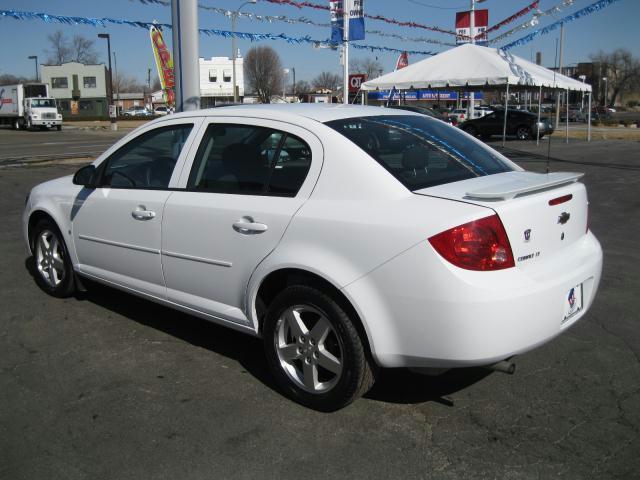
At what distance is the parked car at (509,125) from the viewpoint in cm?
2952

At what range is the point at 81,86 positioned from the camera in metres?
82.2

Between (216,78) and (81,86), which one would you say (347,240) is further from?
(81,86)

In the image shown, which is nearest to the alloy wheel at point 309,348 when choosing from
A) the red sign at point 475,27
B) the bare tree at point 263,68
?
the red sign at point 475,27

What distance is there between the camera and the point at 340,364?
3.20 m

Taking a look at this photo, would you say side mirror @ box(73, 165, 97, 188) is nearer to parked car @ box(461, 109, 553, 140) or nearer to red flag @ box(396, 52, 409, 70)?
red flag @ box(396, 52, 409, 70)

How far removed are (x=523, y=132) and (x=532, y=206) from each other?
28.8m

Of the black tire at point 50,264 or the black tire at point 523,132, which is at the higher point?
the black tire at point 523,132

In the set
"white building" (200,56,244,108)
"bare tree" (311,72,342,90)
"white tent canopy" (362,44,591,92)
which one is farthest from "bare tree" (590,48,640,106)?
"white tent canopy" (362,44,591,92)

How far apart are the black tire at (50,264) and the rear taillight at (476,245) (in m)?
3.38

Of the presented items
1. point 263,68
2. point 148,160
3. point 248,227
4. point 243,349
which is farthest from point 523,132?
point 263,68

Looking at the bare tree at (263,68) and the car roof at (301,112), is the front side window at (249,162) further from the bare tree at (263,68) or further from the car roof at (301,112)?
the bare tree at (263,68)

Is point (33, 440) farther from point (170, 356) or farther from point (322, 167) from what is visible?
point (322, 167)

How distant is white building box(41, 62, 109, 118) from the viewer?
81875mm

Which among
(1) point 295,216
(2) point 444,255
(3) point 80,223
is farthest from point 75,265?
(2) point 444,255
